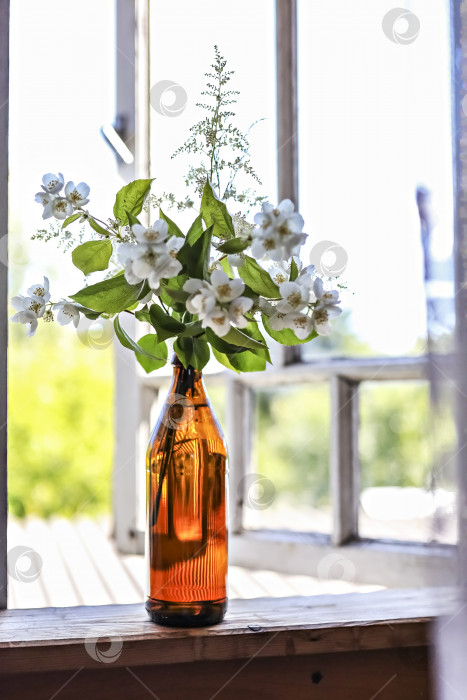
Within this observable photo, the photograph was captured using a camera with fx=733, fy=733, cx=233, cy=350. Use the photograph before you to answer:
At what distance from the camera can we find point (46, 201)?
976mm

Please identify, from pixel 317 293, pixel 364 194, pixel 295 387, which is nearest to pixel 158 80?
pixel 364 194

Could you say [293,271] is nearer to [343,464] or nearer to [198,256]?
[198,256]

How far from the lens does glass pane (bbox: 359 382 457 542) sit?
112 cm

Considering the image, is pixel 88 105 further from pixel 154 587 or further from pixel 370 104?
pixel 154 587

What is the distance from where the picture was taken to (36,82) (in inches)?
67.2

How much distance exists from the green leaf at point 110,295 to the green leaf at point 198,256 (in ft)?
0.21
